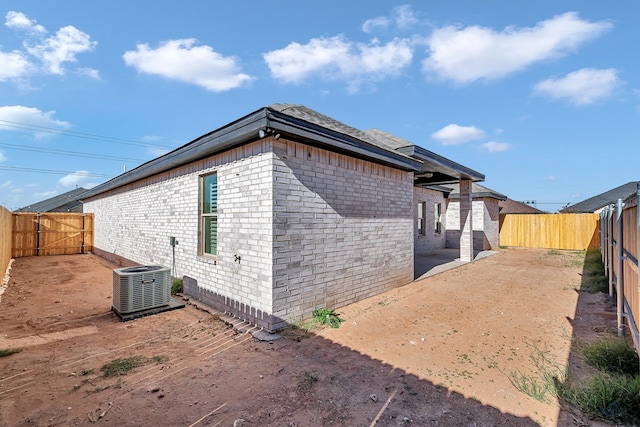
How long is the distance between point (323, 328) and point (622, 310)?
172 inches

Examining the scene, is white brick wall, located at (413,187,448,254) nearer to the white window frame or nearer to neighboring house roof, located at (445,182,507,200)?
neighboring house roof, located at (445,182,507,200)

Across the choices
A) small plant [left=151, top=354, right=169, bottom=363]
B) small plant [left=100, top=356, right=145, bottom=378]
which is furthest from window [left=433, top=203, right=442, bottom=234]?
small plant [left=100, top=356, right=145, bottom=378]

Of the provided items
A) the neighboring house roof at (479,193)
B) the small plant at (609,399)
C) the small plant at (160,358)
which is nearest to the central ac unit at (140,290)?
the small plant at (160,358)

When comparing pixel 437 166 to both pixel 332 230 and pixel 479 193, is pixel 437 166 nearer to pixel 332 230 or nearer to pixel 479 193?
pixel 332 230

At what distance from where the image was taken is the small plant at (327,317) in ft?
15.6

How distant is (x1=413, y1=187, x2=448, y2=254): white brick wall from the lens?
44.0 feet

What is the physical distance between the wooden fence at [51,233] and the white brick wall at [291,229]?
12.1 metres

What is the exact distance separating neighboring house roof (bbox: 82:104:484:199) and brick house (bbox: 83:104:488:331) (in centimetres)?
2

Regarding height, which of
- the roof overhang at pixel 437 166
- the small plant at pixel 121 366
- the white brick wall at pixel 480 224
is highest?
the roof overhang at pixel 437 166

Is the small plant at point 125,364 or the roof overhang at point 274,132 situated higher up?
the roof overhang at point 274,132

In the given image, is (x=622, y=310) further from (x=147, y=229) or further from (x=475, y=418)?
(x=147, y=229)

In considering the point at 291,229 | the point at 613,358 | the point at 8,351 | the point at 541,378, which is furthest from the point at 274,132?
the point at 613,358

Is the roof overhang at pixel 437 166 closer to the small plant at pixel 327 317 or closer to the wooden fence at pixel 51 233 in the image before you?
the small plant at pixel 327 317

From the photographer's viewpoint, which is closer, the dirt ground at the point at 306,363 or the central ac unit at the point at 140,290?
the dirt ground at the point at 306,363
